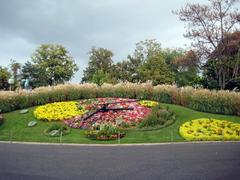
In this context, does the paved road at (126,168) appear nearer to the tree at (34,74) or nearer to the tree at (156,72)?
the tree at (156,72)

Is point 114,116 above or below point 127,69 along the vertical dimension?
below

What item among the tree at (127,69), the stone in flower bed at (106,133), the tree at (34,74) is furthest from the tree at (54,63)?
the stone in flower bed at (106,133)

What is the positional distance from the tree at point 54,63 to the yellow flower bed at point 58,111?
3212 centimetres

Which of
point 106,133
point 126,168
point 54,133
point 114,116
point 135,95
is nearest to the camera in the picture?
point 126,168

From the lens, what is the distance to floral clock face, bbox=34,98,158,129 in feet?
56.0

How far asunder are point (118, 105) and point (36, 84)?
33396 mm

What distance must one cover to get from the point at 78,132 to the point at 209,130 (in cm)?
732

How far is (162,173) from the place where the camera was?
Answer: 6328 millimetres

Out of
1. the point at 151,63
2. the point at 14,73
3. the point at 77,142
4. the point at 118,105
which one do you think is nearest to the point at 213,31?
the point at 118,105

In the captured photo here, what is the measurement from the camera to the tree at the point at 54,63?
52.2 metres

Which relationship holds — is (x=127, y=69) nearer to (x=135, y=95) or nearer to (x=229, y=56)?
(x=229, y=56)

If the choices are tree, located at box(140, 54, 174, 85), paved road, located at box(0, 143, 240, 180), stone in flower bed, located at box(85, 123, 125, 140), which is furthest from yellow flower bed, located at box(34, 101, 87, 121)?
tree, located at box(140, 54, 174, 85)

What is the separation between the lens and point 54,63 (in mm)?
52969

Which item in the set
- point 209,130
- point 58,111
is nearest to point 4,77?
point 58,111
